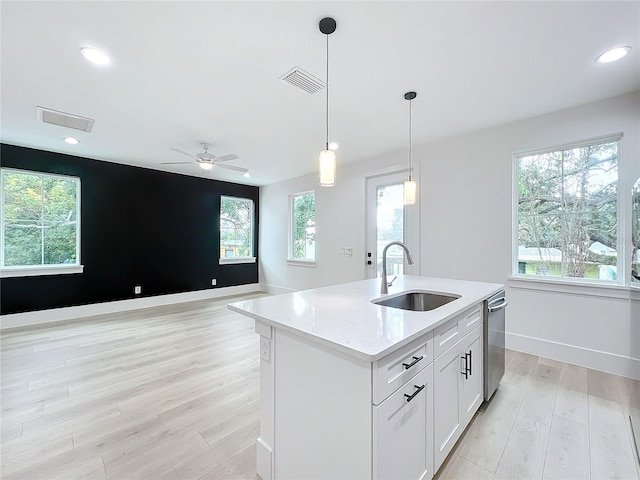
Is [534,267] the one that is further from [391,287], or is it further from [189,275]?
[189,275]

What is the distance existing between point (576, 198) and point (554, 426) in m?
2.26

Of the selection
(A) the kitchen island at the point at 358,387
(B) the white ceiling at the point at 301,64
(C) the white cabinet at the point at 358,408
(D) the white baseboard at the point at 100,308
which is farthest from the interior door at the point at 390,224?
(D) the white baseboard at the point at 100,308

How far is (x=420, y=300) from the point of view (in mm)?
2287

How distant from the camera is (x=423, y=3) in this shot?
163 centimetres

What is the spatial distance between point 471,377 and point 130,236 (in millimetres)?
5565

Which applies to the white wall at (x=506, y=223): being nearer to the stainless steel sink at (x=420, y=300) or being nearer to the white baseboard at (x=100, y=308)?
the stainless steel sink at (x=420, y=300)

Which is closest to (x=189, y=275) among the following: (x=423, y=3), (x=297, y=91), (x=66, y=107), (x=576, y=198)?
(x=66, y=107)

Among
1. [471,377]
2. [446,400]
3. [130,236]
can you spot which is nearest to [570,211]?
[471,377]

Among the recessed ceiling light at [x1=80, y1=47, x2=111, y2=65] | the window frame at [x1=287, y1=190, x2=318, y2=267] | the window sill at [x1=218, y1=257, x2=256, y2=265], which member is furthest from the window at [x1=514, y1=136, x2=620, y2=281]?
the window sill at [x1=218, y1=257, x2=256, y2=265]

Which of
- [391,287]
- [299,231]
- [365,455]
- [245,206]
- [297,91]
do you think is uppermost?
[297,91]

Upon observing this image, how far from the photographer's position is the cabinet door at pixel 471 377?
177 centimetres

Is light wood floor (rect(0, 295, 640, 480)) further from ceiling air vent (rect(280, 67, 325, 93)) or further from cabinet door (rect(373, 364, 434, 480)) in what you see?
ceiling air vent (rect(280, 67, 325, 93))

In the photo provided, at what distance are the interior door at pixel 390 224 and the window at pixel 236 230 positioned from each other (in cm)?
334

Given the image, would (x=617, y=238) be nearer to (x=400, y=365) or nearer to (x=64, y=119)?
(x=400, y=365)
